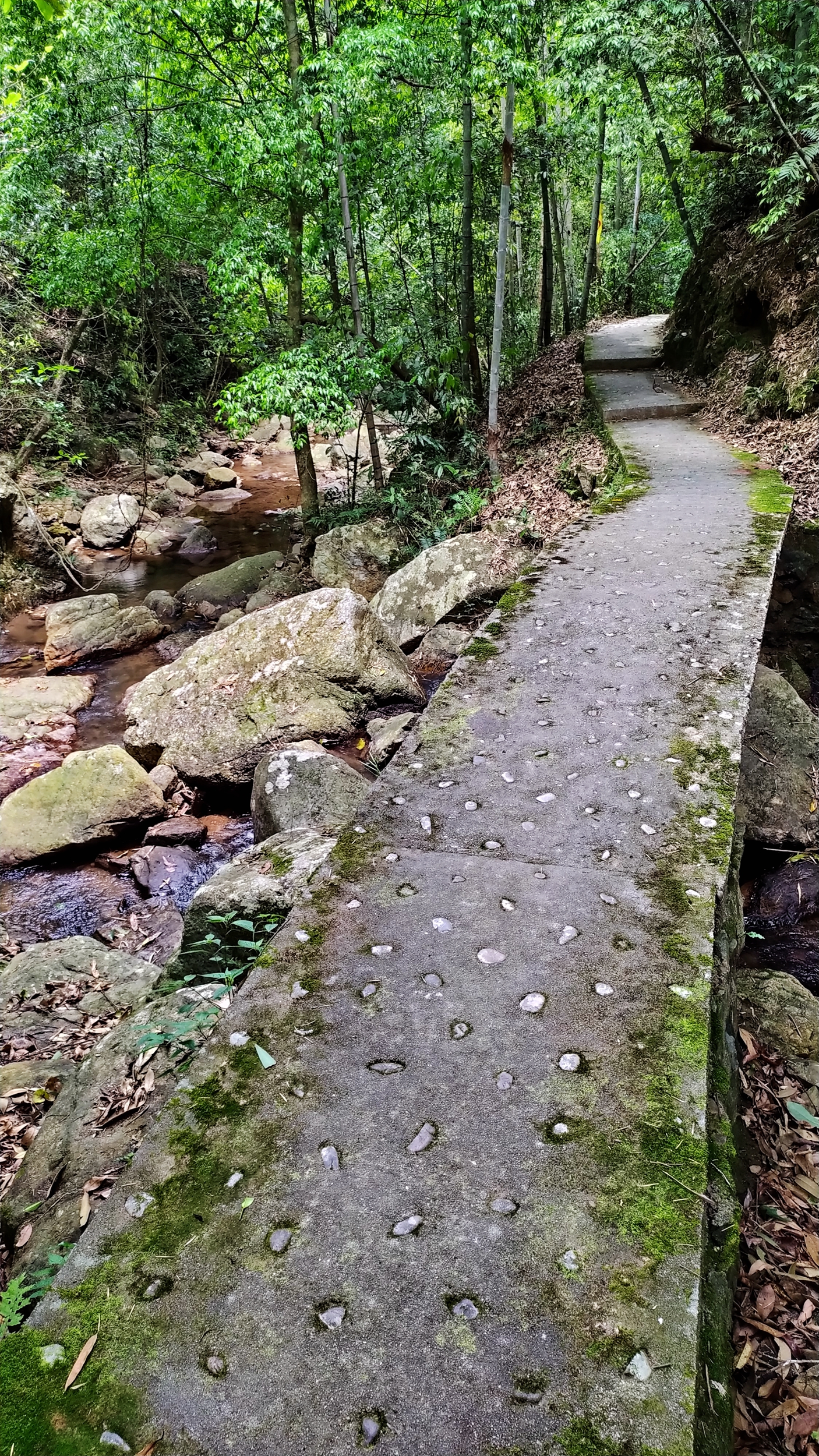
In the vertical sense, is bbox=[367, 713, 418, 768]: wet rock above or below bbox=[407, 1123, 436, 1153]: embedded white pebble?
below

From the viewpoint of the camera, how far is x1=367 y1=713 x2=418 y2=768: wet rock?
5.96m

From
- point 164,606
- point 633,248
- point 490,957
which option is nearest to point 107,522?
point 164,606

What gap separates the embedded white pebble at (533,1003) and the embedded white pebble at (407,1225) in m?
0.71

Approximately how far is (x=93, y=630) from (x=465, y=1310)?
921 centimetres

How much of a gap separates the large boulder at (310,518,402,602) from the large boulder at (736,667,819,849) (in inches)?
227

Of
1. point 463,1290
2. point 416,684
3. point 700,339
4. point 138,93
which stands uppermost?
point 138,93

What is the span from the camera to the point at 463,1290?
175cm

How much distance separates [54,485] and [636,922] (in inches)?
563

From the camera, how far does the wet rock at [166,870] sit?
554 centimetres

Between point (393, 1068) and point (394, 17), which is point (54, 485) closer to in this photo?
point (394, 17)

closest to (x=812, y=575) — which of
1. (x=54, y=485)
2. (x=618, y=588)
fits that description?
(x=618, y=588)

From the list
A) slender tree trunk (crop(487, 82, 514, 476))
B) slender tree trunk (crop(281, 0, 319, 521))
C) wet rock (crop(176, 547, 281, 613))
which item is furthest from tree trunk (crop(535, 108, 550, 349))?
wet rock (crop(176, 547, 281, 613))

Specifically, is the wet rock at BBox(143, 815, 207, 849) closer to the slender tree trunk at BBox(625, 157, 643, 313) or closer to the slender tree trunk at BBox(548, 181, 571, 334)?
the slender tree trunk at BBox(548, 181, 571, 334)

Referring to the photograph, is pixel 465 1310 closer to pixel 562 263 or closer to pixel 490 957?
pixel 490 957
